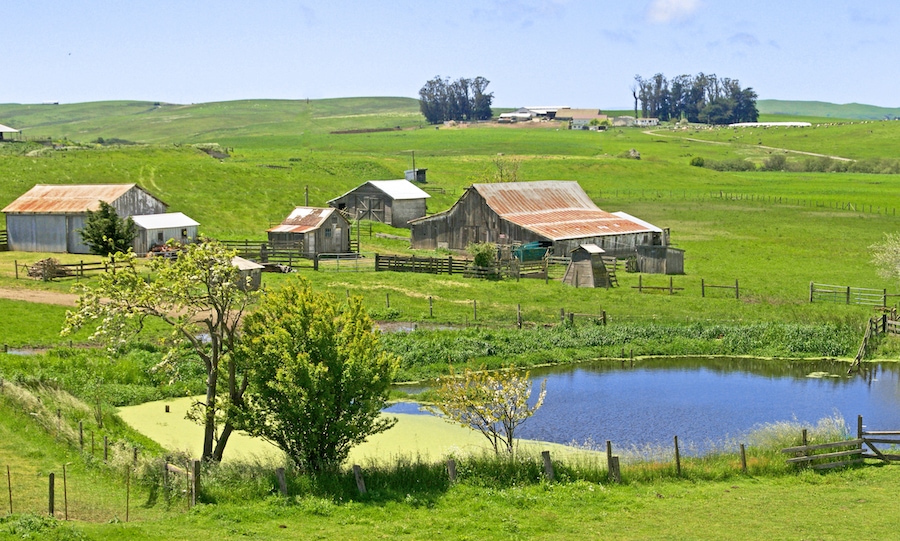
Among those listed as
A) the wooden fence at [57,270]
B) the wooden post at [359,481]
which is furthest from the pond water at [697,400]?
the wooden fence at [57,270]

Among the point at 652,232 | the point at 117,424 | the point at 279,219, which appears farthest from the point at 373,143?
the point at 117,424

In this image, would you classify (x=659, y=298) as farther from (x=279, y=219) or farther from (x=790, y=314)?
(x=279, y=219)

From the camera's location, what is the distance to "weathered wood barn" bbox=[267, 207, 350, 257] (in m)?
66.4

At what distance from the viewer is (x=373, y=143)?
189875 mm

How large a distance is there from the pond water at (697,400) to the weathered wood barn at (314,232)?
3152 cm

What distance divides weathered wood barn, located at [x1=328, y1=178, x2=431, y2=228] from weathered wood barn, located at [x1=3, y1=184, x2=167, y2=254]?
2167cm

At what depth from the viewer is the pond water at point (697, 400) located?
29.8m

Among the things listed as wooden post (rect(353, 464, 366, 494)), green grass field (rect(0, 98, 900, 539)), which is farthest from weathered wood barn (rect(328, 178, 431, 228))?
wooden post (rect(353, 464, 366, 494))

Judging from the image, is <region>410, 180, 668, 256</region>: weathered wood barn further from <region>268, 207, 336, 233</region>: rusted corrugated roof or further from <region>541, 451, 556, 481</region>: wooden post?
<region>541, 451, 556, 481</region>: wooden post

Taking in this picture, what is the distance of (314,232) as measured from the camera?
66688 mm

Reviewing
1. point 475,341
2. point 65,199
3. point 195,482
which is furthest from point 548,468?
point 65,199

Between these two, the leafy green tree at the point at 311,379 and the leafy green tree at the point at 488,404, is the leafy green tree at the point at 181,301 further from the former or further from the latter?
the leafy green tree at the point at 488,404

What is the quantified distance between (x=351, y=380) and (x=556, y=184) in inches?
2079

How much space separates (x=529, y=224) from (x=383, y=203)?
22948 millimetres
